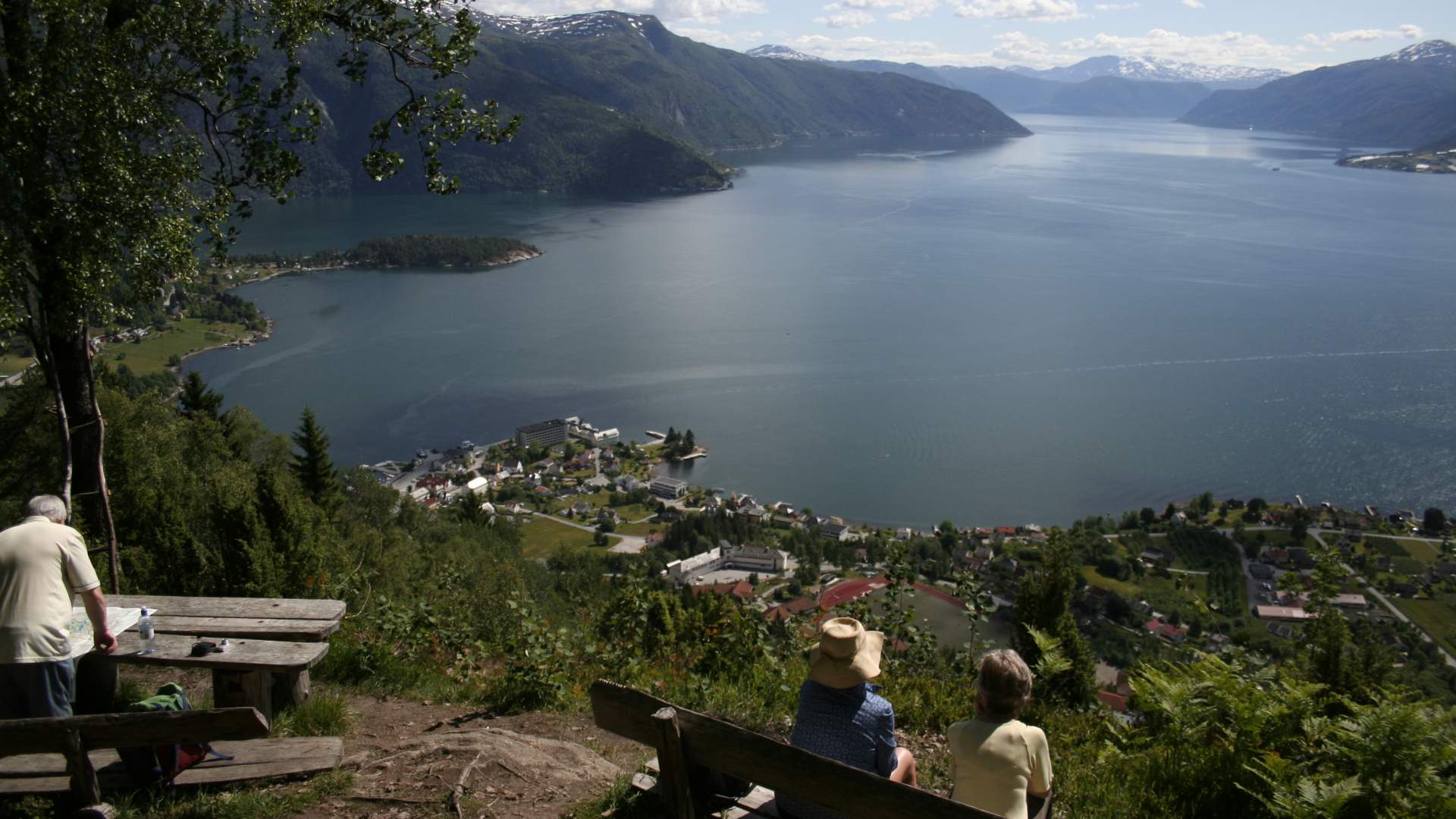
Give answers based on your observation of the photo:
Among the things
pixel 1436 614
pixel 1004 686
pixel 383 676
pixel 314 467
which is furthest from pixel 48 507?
pixel 1436 614

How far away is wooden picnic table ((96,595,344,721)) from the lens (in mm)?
3504

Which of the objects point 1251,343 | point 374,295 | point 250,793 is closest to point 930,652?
point 250,793

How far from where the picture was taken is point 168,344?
165 ft

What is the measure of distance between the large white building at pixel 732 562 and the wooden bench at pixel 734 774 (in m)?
19.4

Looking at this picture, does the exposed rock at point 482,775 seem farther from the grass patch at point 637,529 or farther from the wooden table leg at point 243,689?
the grass patch at point 637,529

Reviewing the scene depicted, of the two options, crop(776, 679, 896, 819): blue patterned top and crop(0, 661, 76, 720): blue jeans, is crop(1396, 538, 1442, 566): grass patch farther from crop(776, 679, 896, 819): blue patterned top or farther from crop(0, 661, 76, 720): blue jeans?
crop(0, 661, 76, 720): blue jeans

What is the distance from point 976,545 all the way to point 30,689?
76.0ft

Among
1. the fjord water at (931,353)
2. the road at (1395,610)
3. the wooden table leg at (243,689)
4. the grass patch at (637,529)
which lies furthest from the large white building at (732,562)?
the wooden table leg at (243,689)

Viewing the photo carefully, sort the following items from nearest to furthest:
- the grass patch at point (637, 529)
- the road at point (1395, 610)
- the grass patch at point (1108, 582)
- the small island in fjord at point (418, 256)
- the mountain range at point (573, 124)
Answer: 1. the road at point (1395, 610)
2. the grass patch at point (1108, 582)
3. the grass patch at point (637, 529)
4. the small island in fjord at point (418, 256)
5. the mountain range at point (573, 124)

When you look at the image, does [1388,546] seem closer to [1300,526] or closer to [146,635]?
[1300,526]

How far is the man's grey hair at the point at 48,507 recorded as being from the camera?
328 cm

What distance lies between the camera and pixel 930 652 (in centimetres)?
536

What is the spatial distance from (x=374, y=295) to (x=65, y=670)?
60795 mm

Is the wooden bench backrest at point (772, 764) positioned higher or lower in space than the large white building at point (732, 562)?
higher
